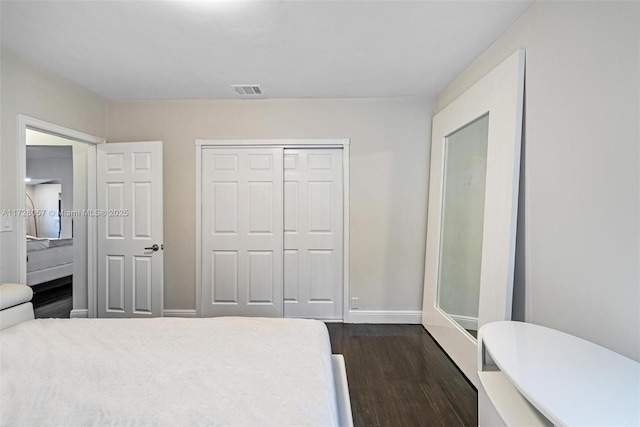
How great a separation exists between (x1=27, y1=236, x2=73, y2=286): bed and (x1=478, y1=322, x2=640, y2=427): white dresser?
18.1ft

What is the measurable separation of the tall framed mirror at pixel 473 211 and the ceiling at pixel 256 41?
395mm

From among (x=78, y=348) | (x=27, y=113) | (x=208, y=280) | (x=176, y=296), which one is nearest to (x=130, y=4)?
(x=27, y=113)

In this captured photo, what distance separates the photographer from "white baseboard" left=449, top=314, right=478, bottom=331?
80.1 inches

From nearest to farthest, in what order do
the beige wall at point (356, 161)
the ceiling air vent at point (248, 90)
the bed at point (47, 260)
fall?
the ceiling air vent at point (248, 90) < the beige wall at point (356, 161) < the bed at point (47, 260)

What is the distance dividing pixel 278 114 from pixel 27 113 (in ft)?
6.82

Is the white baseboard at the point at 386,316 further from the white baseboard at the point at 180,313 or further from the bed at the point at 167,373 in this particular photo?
the white baseboard at the point at 180,313

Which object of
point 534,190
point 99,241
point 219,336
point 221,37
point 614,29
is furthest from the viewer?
point 99,241

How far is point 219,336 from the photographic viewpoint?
1.44m

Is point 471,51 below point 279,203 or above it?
above

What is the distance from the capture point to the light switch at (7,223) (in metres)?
2.00

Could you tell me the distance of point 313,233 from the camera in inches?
124

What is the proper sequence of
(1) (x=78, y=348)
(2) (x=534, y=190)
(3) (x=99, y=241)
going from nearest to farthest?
(1) (x=78, y=348)
(2) (x=534, y=190)
(3) (x=99, y=241)

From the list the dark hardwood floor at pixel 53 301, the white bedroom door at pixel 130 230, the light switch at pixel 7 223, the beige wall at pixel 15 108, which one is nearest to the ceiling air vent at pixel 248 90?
the white bedroom door at pixel 130 230

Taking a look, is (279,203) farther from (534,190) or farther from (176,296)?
(534,190)
